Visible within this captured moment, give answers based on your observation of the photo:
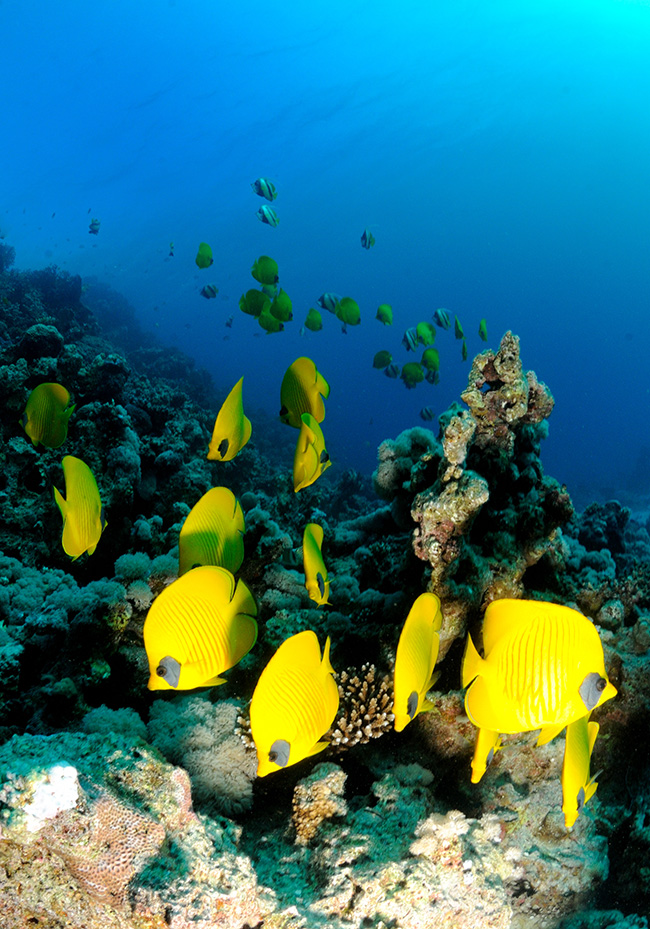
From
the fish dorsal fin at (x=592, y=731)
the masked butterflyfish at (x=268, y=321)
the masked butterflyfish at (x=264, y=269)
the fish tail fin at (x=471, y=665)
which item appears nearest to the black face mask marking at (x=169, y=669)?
the fish tail fin at (x=471, y=665)

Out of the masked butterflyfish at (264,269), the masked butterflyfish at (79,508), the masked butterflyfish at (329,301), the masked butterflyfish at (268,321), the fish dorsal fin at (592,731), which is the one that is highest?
the masked butterflyfish at (329,301)

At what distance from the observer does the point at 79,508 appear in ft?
7.69

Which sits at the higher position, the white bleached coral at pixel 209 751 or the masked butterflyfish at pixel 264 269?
the masked butterflyfish at pixel 264 269

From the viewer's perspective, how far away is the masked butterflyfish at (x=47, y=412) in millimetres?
3510

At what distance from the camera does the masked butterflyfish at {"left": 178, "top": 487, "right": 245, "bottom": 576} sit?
6.88 ft

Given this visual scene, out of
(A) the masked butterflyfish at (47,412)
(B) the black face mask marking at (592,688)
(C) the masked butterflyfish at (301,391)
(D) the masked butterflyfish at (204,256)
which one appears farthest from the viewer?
(D) the masked butterflyfish at (204,256)

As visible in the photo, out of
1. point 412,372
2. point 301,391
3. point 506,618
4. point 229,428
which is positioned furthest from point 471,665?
point 412,372

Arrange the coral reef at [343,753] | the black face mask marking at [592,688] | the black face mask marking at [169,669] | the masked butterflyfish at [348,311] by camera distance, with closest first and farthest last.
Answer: the black face mask marking at [592,688] → the black face mask marking at [169,669] → the coral reef at [343,753] → the masked butterflyfish at [348,311]

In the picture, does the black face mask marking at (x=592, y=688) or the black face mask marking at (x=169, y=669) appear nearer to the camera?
the black face mask marking at (x=592, y=688)

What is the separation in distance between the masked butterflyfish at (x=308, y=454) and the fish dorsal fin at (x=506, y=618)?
1.56 meters

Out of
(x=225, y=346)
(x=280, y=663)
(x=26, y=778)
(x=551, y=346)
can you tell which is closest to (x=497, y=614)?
(x=280, y=663)

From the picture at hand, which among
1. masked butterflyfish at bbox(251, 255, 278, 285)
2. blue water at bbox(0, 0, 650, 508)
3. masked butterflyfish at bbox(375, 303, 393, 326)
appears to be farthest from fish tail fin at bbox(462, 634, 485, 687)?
blue water at bbox(0, 0, 650, 508)

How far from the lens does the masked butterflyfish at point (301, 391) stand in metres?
3.15

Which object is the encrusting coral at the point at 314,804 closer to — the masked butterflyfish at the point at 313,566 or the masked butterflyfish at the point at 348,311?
the masked butterflyfish at the point at 313,566
